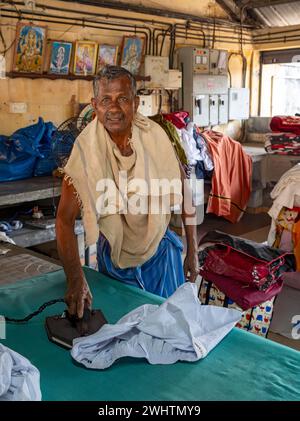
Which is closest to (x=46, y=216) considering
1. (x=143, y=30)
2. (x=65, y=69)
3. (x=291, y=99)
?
(x=65, y=69)

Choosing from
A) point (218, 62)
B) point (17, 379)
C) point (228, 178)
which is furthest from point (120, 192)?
point (218, 62)

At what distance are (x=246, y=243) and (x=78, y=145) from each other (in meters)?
1.54

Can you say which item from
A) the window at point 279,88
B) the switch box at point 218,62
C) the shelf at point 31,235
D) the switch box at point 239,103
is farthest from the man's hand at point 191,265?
the window at point 279,88

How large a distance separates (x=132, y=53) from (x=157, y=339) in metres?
5.42

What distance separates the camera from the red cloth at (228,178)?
20.7 ft

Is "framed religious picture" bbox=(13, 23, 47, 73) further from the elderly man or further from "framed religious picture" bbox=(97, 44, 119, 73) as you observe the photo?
the elderly man

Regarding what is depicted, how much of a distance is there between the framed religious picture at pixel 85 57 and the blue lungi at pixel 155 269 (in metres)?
4.00

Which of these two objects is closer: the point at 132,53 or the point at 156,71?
the point at 132,53

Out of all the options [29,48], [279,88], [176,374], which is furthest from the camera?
[279,88]

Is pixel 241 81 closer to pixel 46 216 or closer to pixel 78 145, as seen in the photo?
pixel 46 216

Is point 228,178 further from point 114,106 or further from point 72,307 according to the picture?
point 72,307

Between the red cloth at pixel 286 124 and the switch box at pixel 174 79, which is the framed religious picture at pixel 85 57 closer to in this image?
the switch box at pixel 174 79

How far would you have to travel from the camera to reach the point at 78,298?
1679mm

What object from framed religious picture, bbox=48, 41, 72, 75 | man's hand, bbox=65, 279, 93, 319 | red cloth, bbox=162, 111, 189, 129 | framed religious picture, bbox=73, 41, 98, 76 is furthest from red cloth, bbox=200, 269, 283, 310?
framed religious picture, bbox=73, 41, 98, 76
